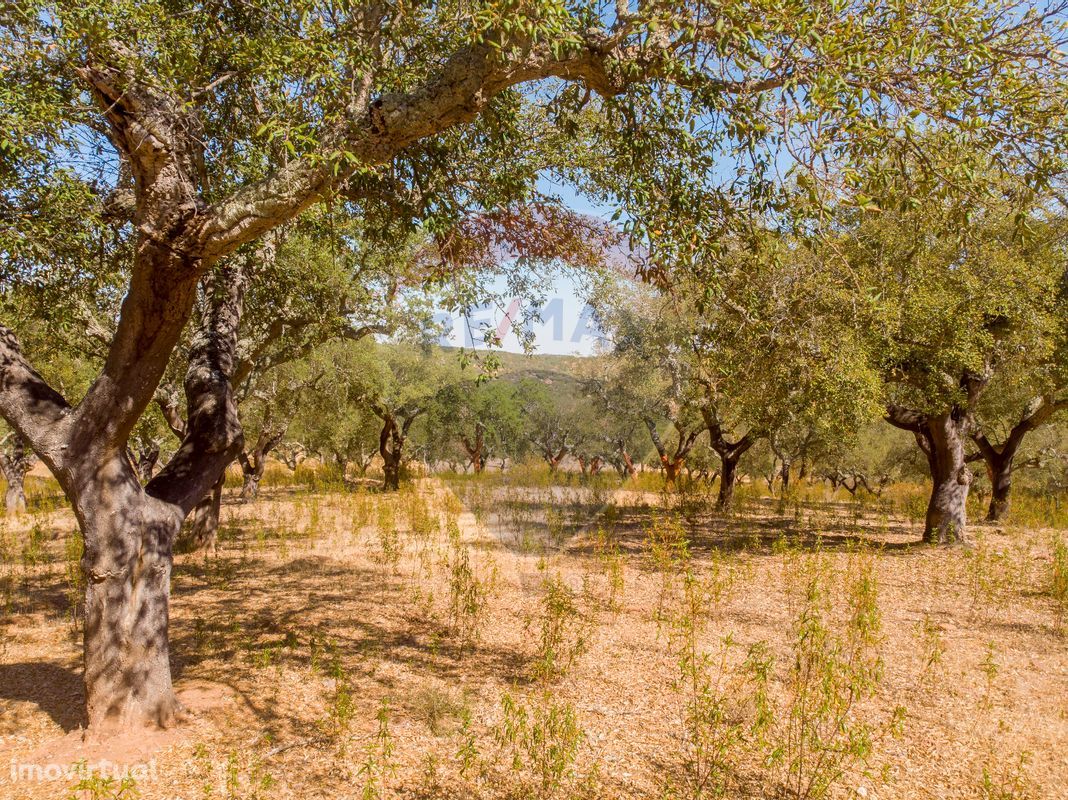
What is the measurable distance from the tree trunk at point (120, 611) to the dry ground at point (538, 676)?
263 millimetres

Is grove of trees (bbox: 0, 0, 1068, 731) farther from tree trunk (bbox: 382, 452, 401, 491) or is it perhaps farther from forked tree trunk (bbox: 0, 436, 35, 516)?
tree trunk (bbox: 382, 452, 401, 491)

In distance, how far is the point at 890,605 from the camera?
820 cm

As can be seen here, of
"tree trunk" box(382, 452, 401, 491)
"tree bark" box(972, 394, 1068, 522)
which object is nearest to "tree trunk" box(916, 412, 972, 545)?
"tree bark" box(972, 394, 1068, 522)

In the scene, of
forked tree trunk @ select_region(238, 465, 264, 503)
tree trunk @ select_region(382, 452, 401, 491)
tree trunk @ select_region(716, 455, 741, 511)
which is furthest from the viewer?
tree trunk @ select_region(382, 452, 401, 491)

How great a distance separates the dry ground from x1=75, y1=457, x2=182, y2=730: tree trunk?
263 millimetres

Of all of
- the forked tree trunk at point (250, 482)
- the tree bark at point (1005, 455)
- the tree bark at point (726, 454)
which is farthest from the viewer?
the forked tree trunk at point (250, 482)

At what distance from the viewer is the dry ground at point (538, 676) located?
400cm

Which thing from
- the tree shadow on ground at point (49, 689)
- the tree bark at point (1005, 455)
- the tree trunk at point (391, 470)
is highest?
the tree bark at point (1005, 455)

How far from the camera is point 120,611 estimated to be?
14.5ft

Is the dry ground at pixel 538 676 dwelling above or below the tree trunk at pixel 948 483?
below

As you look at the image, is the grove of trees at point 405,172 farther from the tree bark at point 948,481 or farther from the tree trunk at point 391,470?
the tree trunk at point 391,470

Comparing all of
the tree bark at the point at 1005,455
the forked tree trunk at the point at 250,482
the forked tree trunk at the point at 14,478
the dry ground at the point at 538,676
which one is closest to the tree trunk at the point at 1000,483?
the tree bark at the point at 1005,455

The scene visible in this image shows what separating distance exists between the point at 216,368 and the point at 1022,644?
29.4ft

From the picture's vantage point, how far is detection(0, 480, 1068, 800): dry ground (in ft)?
13.1
